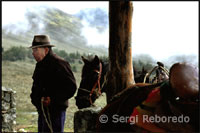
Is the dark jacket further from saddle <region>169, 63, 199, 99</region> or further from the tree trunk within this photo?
saddle <region>169, 63, 199, 99</region>

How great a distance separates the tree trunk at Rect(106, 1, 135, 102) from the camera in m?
2.79

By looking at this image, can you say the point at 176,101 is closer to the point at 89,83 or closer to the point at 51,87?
the point at 51,87

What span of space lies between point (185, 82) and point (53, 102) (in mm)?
2177

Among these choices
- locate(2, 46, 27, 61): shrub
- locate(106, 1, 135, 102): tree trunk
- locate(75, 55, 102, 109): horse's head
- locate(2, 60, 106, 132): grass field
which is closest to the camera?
locate(106, 1, 135, 102): tree trunk

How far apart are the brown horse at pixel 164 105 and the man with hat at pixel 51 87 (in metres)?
1.42

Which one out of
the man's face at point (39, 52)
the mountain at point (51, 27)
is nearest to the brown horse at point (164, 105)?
the man's face at point (39, 52)

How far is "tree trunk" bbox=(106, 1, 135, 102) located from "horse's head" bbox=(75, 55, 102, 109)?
58.4 inches

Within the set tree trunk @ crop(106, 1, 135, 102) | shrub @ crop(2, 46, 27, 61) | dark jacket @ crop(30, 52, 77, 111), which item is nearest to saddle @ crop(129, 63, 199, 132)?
tree trunk @ crop(106, 1, 135, 102)

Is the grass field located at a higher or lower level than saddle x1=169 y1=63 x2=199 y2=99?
lower

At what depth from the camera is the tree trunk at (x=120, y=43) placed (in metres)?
2.79

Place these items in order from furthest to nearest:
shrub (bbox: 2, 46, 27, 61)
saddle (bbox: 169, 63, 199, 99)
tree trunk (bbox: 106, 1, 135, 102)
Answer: shrub (bbox: 2, 46, 27, 61) < tree trunk (bbox: 106, 1, 135, 102) < saddle (bbox: 169, 63, 199, 99)

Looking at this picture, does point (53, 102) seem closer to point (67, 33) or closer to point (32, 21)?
point (67, 33)

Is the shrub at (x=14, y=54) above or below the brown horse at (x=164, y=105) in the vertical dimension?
above

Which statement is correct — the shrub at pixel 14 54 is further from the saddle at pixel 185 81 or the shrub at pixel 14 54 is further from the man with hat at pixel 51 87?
the saddle at pixel 185 81
